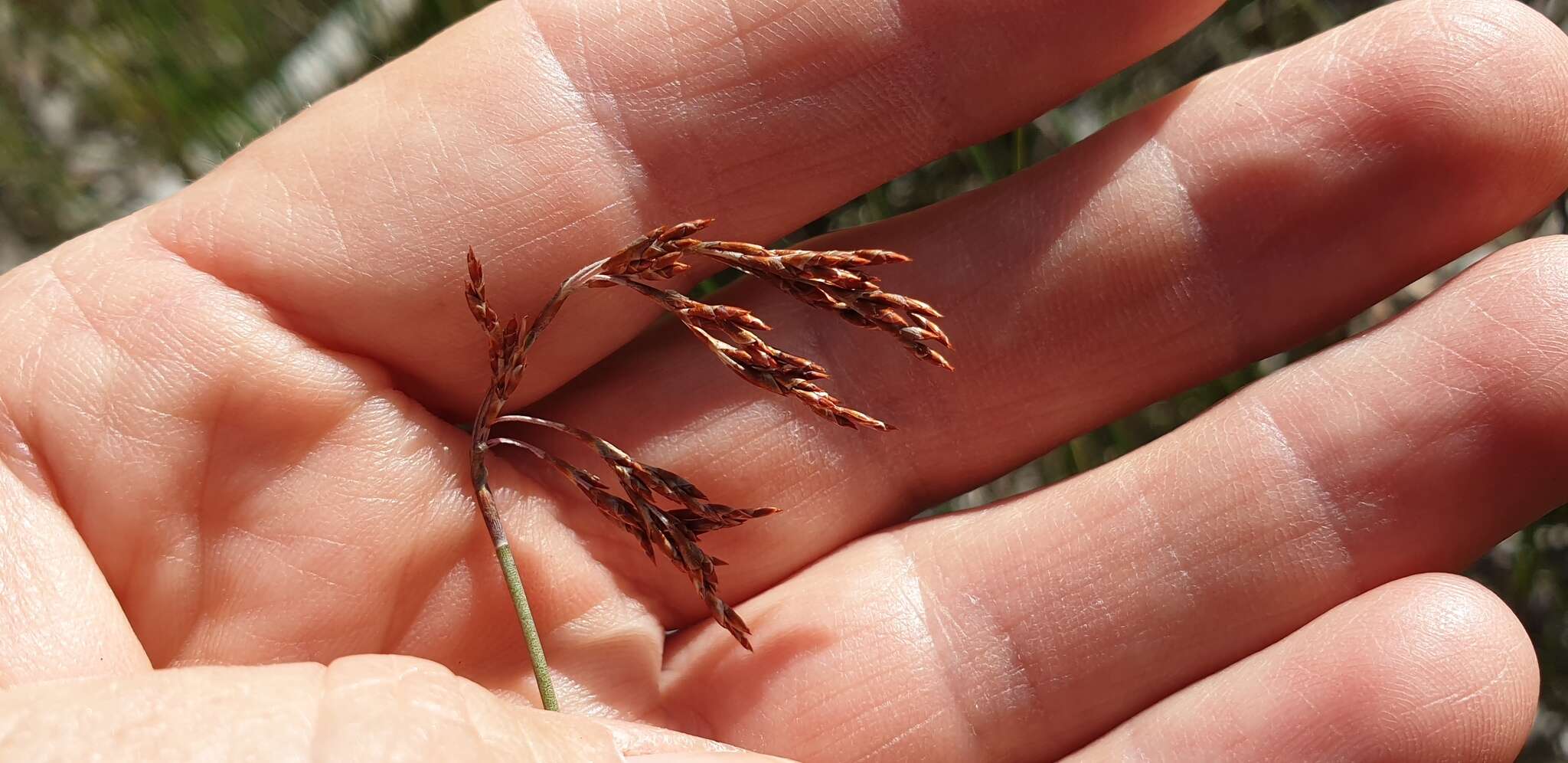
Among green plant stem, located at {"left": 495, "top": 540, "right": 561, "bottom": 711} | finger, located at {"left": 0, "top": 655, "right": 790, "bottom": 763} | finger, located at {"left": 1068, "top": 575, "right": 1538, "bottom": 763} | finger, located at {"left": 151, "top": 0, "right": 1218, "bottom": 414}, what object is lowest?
finger, located at {"left": 1068, "top": 575, "right": 1538, "bottom": 763}

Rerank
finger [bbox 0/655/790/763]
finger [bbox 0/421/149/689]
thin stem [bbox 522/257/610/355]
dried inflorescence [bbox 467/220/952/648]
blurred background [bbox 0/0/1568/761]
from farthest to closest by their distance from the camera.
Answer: blurred background [bbox 0/0/1568/761]
thin stem [bbox 522/257/610/355]
dried inflorescence [bbox 467/220/952/648]
finger [bbox 0/421/149/689]
finger [bbox 0/655/790/763]

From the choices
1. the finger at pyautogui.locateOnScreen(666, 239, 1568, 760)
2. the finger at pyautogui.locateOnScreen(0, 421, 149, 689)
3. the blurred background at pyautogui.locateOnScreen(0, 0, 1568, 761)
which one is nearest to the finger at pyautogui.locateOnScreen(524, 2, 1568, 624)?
the finger at pyautogui.locateOnScreen(666, 239, 1568, 760)

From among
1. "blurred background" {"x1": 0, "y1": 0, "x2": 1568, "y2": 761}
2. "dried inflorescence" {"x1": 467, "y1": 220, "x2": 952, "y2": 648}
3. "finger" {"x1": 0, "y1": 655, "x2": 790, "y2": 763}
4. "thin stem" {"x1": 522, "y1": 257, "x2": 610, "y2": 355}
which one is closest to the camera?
"finger" {"x1": 0, "y1": 655, "x2": 790, "y2": 763}

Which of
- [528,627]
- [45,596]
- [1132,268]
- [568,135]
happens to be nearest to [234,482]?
[45,596]

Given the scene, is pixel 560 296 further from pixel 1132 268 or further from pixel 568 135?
pixel 1132 268

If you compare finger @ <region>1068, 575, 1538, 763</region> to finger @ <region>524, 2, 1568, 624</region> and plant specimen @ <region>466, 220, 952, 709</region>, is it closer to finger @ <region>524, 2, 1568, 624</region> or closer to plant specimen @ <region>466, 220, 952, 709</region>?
finger @ <region>524, 2, 1568, 624</region>

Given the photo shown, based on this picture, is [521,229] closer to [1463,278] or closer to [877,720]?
[877,720]

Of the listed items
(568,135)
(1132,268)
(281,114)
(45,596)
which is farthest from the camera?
(281,114)
